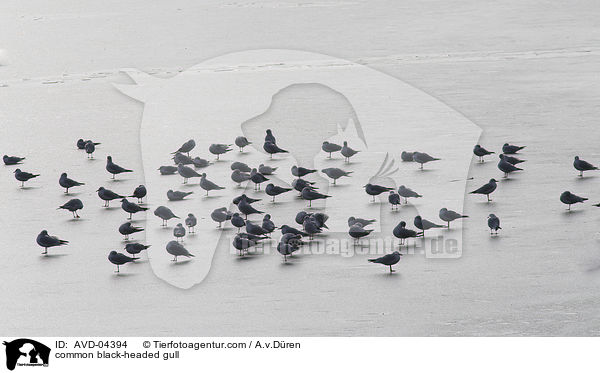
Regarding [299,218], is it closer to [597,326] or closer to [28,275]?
[28,275]

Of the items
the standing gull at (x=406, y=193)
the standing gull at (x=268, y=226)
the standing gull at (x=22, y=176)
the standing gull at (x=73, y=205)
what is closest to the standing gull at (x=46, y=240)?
the standing gull at (x=73, y=205)

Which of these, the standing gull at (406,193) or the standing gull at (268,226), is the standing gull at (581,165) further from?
the standing gull at (268,226)

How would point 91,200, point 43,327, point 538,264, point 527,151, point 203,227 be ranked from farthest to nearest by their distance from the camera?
point 527,151, point 91,200, point 203,227, point 538,264, point 43,327

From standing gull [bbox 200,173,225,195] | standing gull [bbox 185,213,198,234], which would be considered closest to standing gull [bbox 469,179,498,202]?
standing gull [bbox 200,173,225,195]

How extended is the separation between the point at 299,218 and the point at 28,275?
10.8 ft

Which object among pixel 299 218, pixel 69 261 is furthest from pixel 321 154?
pixel 69 261

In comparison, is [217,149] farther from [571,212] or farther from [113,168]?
[571,212]

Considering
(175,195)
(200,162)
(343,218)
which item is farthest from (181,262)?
(200,162)

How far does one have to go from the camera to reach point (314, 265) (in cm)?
1178

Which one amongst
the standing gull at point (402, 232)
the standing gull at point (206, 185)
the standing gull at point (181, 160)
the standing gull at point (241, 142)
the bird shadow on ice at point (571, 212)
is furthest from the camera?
the standing gull at point (241, 142)
